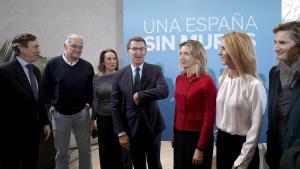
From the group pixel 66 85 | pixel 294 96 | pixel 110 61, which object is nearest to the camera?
pixel 294 96

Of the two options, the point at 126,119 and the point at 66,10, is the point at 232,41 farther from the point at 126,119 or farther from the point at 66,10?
the point at 66,10

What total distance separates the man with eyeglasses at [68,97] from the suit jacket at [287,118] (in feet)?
6.39

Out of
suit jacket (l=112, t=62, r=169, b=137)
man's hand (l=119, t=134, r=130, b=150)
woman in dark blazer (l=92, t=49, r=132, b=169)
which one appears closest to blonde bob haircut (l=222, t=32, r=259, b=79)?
suit jacket (l=112, t=62, r=169, b=137)

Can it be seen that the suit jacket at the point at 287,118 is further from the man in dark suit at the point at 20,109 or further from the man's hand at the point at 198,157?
the man in dark suit at the point at 20,109

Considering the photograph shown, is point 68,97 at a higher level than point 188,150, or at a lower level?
higher

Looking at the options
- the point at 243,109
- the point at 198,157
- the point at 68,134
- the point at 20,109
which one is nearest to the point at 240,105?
the point at 243,109

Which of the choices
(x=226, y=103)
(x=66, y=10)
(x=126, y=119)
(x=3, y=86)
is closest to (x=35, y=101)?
(x=3, y=86)

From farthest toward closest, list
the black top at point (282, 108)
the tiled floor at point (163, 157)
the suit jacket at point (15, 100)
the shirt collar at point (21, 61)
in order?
the tiled floor at point (163, 157) → the shirt collar at point (21, 61) → the suit jacket at point (15, 100) → the black top at point (282, 108)

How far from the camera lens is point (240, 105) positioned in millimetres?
1822

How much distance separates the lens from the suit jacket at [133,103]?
7.79 ft

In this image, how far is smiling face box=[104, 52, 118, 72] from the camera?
3.38 meters

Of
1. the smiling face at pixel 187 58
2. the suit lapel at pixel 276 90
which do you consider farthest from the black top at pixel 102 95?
the suit lapel at pixel 276 90

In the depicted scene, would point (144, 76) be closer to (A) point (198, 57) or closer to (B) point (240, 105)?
(A) point (198, 57)

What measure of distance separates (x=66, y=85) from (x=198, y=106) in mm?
Result: 1539
